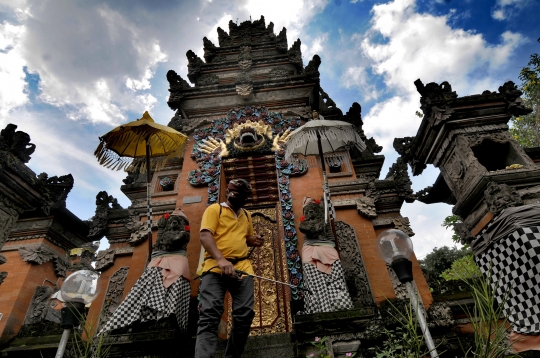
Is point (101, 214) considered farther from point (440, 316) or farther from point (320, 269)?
point (440, 316)

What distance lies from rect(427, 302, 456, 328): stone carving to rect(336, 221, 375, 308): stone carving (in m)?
1.04

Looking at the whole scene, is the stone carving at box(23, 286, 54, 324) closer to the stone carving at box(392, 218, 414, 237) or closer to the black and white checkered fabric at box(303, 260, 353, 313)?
the black and white checkered fabric at box(303, 260, 353, 313)

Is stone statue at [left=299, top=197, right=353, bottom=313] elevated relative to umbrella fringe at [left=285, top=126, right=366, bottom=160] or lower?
lower

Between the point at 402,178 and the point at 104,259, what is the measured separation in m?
8.05

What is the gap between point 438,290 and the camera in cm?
674

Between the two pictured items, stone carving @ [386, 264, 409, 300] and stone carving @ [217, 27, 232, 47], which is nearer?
stone carving @ [386, 264, 409, 300]

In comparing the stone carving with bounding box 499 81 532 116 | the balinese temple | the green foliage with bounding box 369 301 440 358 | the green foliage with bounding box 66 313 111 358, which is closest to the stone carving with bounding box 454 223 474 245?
the balinese temple

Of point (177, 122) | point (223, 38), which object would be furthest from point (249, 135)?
point (223, 38)

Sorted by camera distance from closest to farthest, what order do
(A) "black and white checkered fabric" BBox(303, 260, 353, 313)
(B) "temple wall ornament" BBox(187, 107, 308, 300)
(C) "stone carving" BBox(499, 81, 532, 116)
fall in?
(A) "black and white checkered fabric" BBox(303, 260, 353, 313), (B) "temple wall ornament" BBox(187, 107, 308, 300), (C) "stone carving" BBox(499, 81, 532, 116)

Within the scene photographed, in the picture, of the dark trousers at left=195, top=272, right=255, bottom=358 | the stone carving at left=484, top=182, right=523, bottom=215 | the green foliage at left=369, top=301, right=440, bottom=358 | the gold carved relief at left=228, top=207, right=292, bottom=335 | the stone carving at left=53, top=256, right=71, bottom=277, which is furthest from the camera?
the stone carving at left=53, top=256, right=71, bottom=277

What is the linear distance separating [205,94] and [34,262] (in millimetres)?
6975

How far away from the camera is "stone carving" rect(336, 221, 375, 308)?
600 centimetres

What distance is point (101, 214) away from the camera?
8.61 meters

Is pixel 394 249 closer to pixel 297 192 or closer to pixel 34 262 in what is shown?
pixel 297 192
